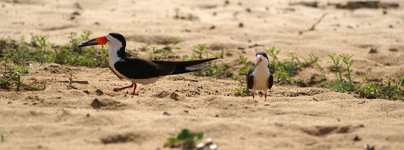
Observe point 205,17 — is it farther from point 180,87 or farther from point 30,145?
point 30,145

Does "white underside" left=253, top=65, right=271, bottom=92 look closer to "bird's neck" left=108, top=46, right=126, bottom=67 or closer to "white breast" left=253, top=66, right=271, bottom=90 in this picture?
"white breast" left=253, top=66, right=271, bottom=90

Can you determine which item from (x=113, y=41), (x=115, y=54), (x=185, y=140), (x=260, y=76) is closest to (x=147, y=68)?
Answer: (x=115, y=54)

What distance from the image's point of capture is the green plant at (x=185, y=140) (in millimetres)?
3156

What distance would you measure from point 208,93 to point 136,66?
878 millimetres

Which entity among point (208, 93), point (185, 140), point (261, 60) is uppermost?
point (261, 60)

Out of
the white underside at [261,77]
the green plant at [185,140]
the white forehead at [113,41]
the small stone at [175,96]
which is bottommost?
the green plant at [185,140]

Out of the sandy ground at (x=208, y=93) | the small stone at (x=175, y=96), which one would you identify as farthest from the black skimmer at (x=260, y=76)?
the small stone at (x=175, y=96)

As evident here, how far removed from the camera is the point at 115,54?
532 centimetres

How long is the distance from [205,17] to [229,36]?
1.56m

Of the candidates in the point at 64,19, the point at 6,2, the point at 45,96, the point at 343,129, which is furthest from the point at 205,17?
the point at 343,129

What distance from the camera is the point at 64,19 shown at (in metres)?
9.04

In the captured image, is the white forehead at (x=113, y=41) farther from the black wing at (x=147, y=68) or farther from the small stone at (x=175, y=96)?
the small stone at (x=175, y=96)

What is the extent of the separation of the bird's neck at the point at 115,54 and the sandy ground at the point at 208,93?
1.03 feet

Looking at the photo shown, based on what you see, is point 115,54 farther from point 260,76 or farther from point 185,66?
point 260,76
